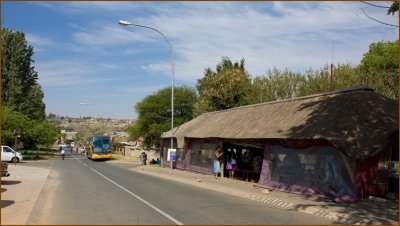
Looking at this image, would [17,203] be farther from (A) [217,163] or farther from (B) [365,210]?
(A) [217,163]

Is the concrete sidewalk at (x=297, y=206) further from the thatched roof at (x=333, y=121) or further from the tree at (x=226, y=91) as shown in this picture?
the tree at (x=226, y=91)

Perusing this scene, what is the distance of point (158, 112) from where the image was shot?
62094 millimetres

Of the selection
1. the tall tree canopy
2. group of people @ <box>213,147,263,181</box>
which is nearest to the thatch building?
group of people @ <box>213,147,263,181</box>

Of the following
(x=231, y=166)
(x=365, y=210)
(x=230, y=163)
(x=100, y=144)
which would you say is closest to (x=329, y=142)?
(x=365, y=210)

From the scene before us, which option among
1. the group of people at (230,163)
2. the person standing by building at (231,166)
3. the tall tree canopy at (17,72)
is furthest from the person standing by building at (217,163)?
the tall tree canopy at (17,72)

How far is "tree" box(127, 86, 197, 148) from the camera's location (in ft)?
202

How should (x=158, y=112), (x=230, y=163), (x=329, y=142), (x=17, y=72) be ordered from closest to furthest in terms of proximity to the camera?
1. (x=329, y=142)
2. (x=230, y=163)
3. (x=158, y=112)
4. (x=17, y=72)

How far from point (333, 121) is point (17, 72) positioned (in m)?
58.6

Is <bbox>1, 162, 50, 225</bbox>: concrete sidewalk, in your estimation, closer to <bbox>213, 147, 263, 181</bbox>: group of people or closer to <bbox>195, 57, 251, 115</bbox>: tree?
<bbox>213, 147, 263, 181</bbox>: group of people

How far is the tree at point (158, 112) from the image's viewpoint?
202 feet

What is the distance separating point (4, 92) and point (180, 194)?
Answer: 55202mm

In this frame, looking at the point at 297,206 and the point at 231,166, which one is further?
the point at 231,166

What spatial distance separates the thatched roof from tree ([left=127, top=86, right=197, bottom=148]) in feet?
110

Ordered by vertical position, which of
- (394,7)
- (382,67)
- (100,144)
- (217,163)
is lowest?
(217,163)
